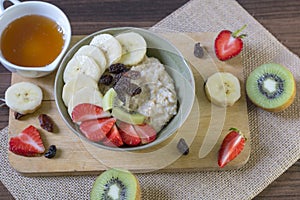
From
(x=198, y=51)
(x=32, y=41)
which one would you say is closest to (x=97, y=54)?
(x=32, y=41)

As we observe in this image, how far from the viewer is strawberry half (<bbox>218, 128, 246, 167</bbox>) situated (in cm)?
167

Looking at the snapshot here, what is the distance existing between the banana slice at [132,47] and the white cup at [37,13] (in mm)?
194

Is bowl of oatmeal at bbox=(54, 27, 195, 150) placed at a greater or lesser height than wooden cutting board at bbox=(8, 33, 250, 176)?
greater

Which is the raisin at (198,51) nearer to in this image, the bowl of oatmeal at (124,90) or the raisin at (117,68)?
the bowl of oatmeal at (124,90)

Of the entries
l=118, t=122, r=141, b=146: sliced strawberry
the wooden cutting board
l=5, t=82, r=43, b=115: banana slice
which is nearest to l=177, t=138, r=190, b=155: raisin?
the wooden cutting board

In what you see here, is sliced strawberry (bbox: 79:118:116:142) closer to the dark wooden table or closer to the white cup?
the white cup

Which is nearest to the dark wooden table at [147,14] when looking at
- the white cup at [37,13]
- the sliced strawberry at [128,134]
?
the white cup at [37,13]

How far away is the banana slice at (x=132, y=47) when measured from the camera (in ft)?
5.68

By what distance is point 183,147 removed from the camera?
5.49ft

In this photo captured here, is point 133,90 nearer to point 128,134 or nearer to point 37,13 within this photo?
point 128,134

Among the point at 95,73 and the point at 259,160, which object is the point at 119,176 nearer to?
the point at 95,73

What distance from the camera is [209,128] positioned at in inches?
68.5

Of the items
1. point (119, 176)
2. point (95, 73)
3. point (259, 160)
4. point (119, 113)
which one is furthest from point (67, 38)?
point (259, 160)

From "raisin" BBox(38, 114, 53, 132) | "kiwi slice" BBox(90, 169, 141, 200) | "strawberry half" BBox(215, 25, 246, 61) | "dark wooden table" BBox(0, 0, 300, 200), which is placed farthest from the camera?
"dark wooden table" BBox(0, 0, 300, 200)
